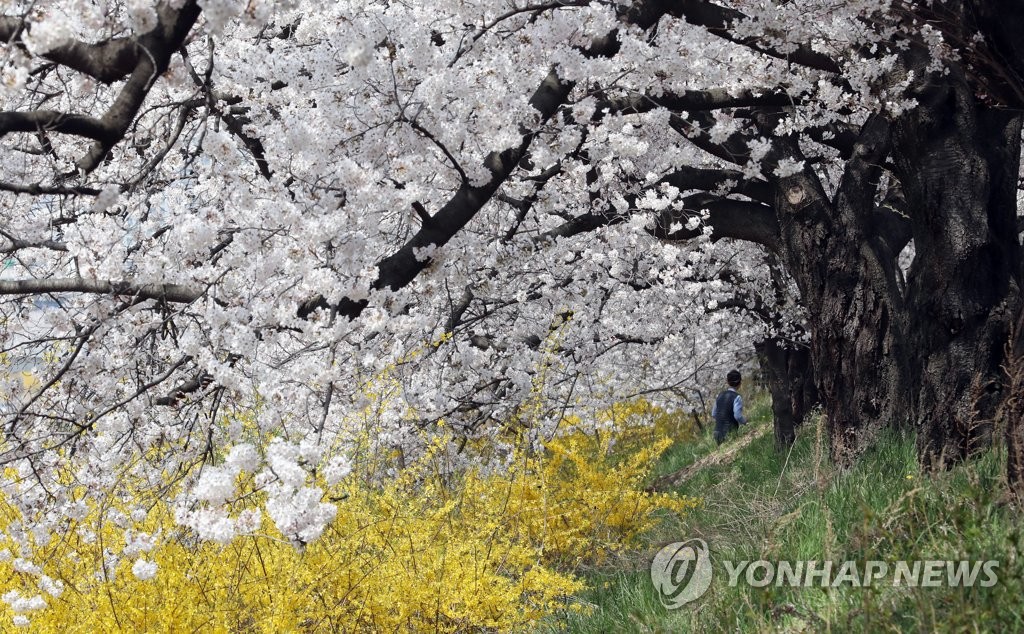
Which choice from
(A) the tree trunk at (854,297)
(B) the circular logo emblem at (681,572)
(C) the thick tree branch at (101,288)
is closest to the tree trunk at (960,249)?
(A) the tree trunk at (854,297)

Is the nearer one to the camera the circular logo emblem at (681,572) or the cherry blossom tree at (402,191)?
the cherry blossom tree at (402,191)

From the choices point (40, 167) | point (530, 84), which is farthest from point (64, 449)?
point (530, 84)

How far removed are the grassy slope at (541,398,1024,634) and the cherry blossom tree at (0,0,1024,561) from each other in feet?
1.69

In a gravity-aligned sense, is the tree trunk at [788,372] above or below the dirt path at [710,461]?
above

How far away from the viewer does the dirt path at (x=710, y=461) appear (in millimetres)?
11961

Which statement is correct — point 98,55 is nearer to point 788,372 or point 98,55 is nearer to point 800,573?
point 800,573

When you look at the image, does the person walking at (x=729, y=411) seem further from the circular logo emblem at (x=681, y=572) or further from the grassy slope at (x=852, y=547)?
the circular logo emblem at (x=681, y=572)

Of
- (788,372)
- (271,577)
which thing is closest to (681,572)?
(271,577)

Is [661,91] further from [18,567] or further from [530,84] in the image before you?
[18,567]

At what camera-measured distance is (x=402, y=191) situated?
5.11 m

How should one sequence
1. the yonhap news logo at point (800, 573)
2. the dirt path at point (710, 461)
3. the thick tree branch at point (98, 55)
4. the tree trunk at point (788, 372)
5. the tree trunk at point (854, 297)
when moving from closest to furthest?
the thick tree branch at point (98, 55), the yonhap news logo at point (800, 573), the tree trunk at point (854, 297), the tree trunk at point (788, 372), the dirt path at point (710, 461)

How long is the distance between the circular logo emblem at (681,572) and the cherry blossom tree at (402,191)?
1319 millimetres

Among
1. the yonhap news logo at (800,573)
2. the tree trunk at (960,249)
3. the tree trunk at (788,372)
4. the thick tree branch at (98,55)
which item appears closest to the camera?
the thick tree branch at (98,55)

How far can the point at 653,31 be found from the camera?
6953 millimetres
